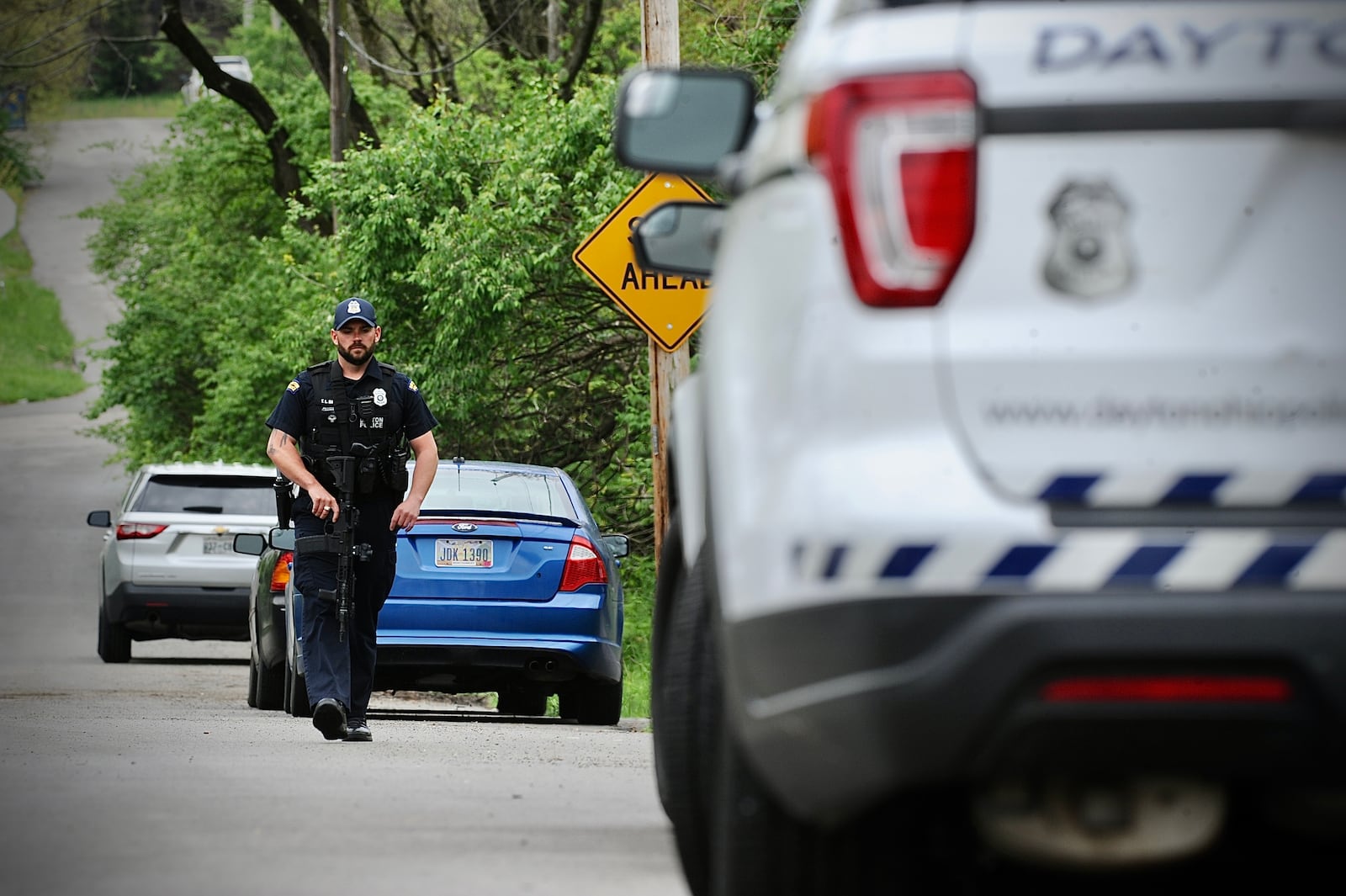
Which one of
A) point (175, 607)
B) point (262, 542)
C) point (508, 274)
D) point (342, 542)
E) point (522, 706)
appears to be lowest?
point (175, 607)

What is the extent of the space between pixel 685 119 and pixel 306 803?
3438mm

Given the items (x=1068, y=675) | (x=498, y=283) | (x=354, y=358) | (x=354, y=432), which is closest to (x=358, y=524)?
(x=354, y=432)

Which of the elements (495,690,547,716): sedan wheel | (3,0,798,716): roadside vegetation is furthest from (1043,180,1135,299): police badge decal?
(3,0,798,716): roadside vegetation

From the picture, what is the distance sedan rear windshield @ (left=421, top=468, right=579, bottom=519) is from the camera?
39.6ft

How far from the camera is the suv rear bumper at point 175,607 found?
787 inches

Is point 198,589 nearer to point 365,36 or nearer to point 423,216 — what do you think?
point 423,216

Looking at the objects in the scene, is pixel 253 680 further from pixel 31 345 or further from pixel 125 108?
pixel 125 108

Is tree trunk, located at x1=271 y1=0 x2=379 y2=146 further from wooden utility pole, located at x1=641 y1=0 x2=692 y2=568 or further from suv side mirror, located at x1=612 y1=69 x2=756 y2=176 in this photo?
suv side mirror, located at x1=612 y1=69 x2=756 y2=176

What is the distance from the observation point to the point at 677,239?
206 inches

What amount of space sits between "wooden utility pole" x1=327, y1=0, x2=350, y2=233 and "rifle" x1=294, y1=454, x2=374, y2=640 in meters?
19.8

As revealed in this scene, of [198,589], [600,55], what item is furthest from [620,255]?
[600,55]

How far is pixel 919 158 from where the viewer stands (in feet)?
10.7

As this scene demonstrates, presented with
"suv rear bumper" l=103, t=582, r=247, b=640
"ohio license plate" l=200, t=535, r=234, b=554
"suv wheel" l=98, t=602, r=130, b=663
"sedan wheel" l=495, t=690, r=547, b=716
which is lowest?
"suv wheel" l=98, t=602, r=130, b=663

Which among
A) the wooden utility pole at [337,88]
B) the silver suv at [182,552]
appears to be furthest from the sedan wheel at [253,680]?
the wooden utility pole at [337,88]
